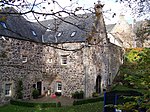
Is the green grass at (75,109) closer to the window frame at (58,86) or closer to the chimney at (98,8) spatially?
the window frame at (58,86)

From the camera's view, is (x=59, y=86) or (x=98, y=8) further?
(x=59, y=86)

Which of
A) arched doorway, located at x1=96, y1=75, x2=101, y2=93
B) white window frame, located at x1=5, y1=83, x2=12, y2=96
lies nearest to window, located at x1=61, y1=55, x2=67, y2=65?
arched doorway, located at x1=96, y1=75, x2=101, y2=93

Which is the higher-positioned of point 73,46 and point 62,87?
point 73,46

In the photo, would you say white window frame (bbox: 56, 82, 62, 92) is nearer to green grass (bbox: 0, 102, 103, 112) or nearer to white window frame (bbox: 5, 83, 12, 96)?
white window frame (bbox: 5, 83, 12, 96)

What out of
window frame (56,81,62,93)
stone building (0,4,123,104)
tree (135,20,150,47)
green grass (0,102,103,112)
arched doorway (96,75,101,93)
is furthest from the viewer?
arched doorway (96,75,101,93)

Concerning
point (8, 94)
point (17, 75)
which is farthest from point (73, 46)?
point (8, 94)

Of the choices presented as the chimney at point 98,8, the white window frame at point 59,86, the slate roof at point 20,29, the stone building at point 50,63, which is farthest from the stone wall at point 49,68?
the chimney at point 98,8

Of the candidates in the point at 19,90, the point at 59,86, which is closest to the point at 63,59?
the point at 59,86

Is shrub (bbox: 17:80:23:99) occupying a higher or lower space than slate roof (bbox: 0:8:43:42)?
lower

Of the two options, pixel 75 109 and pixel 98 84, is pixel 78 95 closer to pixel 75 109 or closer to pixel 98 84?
pixel 98 84

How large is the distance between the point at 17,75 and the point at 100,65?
31.4 ft

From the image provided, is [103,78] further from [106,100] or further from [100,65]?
[106,100]

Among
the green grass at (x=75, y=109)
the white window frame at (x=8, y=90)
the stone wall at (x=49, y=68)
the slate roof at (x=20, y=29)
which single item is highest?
the slate roof at (x=20, y=29)

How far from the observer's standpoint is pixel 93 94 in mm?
22531
